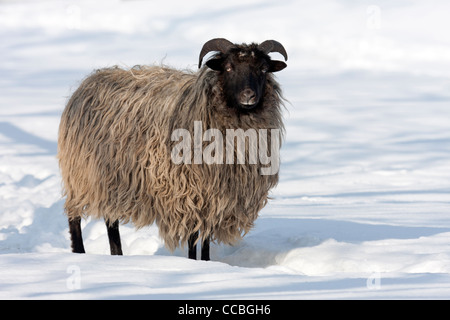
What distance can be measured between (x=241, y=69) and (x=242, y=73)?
0.18 feet

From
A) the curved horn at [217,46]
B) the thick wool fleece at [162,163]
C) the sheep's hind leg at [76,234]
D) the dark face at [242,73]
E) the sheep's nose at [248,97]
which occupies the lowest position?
the sheep's hind leg at [76,234]

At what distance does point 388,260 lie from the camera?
6.95 meters

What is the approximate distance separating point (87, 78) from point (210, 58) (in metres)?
1.97

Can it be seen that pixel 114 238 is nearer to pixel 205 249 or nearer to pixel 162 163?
A: pixel 205 249

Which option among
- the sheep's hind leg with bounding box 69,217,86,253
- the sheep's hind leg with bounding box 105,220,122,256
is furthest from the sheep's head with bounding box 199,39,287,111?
the sheep's hind leg with bounding box 69,217,86,253

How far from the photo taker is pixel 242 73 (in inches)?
256

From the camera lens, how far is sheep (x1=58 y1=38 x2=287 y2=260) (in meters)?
6.72

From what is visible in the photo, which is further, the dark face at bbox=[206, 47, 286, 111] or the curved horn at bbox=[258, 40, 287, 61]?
the curved horn at bbox=[258, 40, 287, 61]

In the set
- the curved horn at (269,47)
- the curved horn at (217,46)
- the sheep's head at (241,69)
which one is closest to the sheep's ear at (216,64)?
the sheep's head at (241,69)

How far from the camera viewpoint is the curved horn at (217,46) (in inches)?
266

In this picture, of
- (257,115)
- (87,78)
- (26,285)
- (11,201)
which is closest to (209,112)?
(257,115)

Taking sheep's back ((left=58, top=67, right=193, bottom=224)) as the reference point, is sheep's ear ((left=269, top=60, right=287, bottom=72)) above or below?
above

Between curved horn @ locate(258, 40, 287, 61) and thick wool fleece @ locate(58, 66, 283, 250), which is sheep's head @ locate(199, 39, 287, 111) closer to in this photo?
curved horn @ locate(258, 40, 287, 61)

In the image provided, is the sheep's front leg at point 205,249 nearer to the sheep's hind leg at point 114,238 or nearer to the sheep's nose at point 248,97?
the sheep's hind leg at point 114,238
